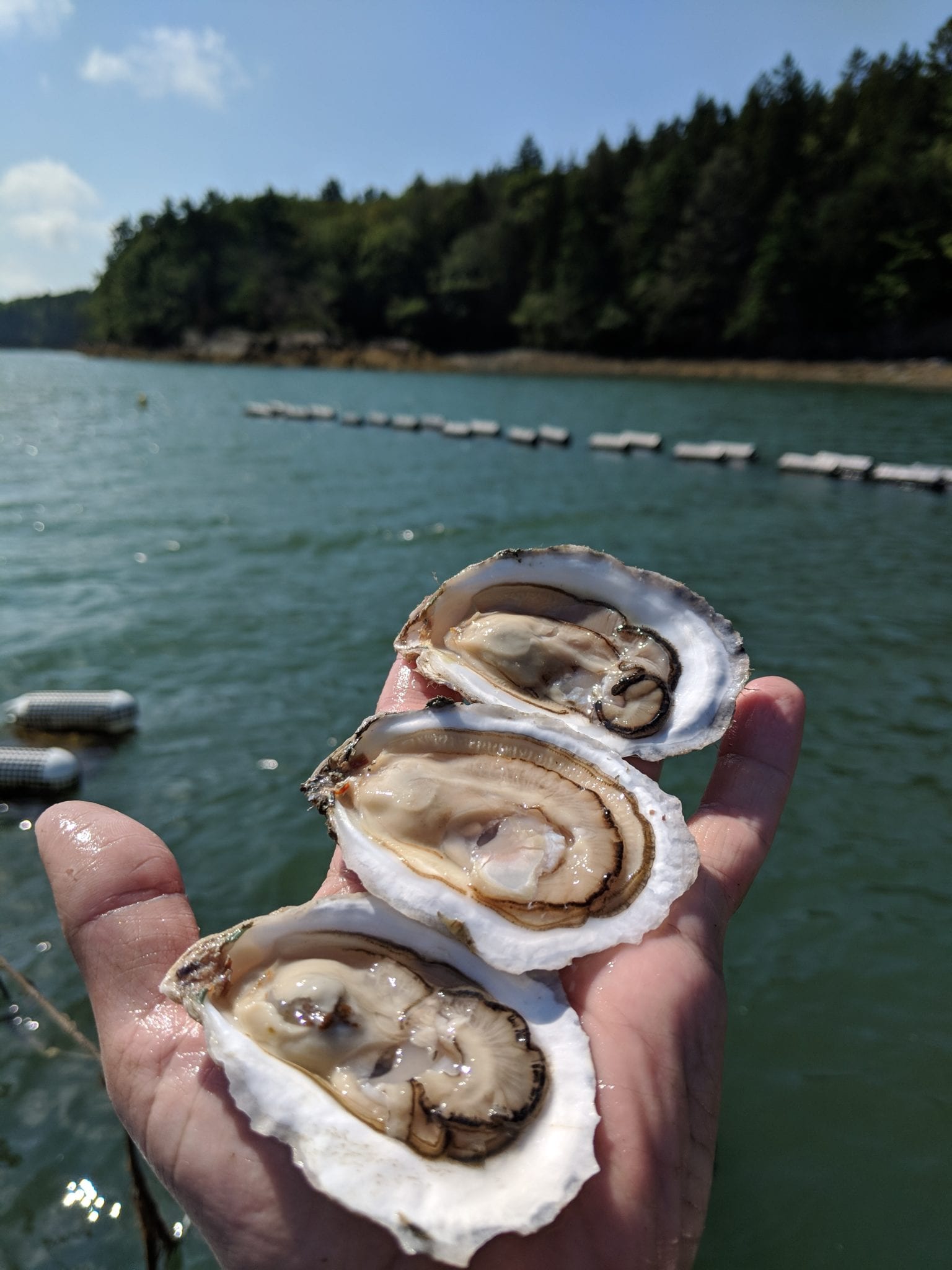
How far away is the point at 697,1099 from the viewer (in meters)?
1.77

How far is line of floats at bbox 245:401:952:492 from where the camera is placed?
59.1 ft

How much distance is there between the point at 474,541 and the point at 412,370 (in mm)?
69394

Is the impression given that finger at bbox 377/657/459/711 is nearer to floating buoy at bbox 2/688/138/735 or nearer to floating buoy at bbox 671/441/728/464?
floating buoy at bbox 2/688/138/735

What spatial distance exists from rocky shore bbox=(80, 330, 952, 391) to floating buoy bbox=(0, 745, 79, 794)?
160 feet

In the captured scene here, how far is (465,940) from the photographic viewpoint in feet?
6.00

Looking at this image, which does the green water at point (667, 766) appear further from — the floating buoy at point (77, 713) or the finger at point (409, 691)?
the finger at point (409, 691)

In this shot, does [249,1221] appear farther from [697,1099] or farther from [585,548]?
[585,548]

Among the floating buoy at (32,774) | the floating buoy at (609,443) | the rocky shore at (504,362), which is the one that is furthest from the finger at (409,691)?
the rocky shore at (504,362)

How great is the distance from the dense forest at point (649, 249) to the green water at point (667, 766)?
48.3 metres

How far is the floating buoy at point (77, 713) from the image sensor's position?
668 centimetres

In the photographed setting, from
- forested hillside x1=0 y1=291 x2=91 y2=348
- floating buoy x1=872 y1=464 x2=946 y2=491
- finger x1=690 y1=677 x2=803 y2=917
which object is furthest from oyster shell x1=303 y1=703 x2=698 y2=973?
forested hillside x1=0 y1=291 x2=91 y2=348

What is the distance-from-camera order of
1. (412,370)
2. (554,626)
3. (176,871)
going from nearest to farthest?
(176,871) → (554,626) → (412,370)

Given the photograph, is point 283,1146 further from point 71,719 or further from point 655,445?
point 655,445

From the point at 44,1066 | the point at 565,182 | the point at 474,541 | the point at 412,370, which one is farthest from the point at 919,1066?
the point at 565,182
